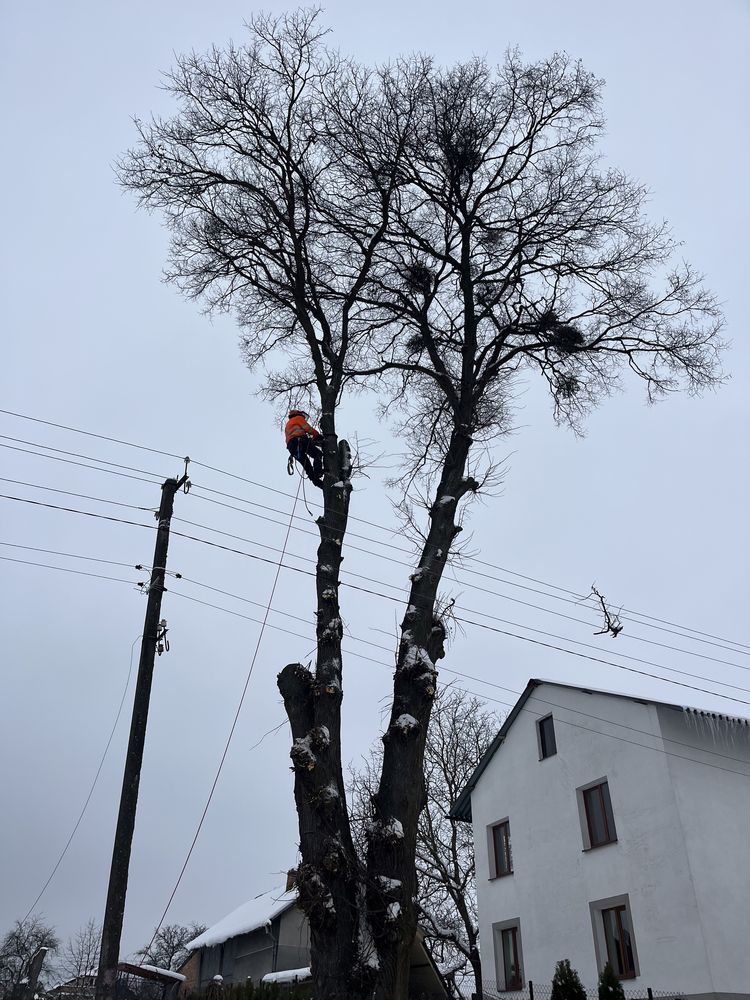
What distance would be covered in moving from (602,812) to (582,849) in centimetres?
76

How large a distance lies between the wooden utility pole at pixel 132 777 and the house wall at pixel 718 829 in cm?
883

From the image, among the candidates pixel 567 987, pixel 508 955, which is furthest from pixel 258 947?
pixel 567 987

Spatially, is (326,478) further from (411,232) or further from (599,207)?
(599,207)

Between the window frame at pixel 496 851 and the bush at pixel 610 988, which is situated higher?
the window frame at pixel 496 851

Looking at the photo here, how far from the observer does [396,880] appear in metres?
6.10

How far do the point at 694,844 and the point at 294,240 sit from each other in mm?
10801

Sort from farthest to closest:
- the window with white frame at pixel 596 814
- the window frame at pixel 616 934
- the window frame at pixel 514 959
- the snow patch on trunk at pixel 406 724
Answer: the window frame at pixel 514 959
the window with white frame at pixel 596 814
the window frame at pixel 616 934
the snow patch on trunk at pixel 406 724

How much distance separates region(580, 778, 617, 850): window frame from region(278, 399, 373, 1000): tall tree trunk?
30.8 feet

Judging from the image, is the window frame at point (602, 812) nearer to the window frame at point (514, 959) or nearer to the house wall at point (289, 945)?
the window frame at point (514, 959)

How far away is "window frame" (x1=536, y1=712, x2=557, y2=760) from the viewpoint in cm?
1673

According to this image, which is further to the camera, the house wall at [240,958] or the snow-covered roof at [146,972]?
the house wall at [240,958]

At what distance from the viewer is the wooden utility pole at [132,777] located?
744cm

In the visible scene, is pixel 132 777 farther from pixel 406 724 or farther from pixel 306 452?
pixel 306 452

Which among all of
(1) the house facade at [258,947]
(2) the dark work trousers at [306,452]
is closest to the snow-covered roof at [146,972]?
(1) the house facade at [258,947]
